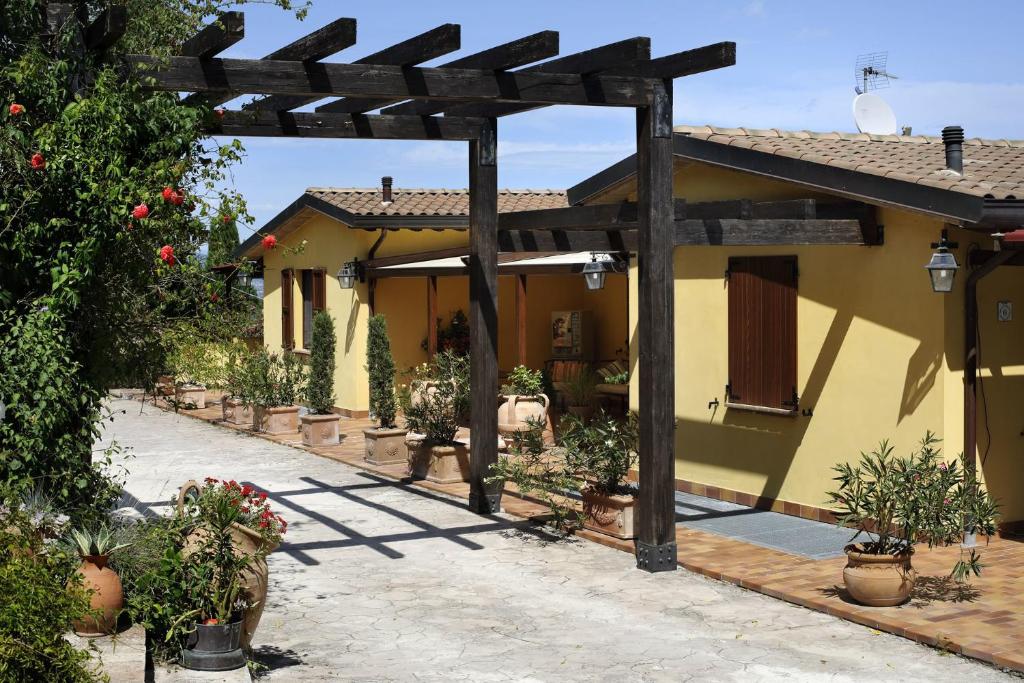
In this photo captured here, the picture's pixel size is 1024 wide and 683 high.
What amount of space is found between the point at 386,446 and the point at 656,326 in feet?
20.9

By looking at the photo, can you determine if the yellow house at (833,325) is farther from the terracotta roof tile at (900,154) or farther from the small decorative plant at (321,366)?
the small decorative plant at (321,366)

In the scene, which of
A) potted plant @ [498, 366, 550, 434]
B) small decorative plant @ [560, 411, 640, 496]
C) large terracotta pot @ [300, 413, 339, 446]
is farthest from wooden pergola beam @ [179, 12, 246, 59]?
large terracotta pot @ [300, 413, 339, 446]

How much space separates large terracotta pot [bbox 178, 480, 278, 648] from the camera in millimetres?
6164

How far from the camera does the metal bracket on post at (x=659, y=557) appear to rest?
8609 millimetres

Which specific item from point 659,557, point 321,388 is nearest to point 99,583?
point 659,557

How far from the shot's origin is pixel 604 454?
963 centimetres

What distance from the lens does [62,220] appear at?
6.61 metres

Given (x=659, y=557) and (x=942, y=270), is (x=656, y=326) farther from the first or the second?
(x=942, y=270)

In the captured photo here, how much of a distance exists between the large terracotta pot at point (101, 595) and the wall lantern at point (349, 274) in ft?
42.4

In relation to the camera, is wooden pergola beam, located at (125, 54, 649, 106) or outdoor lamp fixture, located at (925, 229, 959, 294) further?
outdoor lamp fixture, located at (925, 229, 959, 294)

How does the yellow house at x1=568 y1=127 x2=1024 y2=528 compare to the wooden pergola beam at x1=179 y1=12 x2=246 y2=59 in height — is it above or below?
below

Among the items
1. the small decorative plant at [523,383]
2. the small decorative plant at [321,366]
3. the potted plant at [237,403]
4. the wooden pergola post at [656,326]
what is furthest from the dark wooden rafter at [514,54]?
the potted plant at [237,403]

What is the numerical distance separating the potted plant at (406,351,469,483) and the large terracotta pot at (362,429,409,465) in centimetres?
105

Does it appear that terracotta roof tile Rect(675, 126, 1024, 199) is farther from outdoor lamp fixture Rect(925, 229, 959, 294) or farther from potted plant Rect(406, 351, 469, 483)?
potted plant Rect(406, 351, 469, 483)
